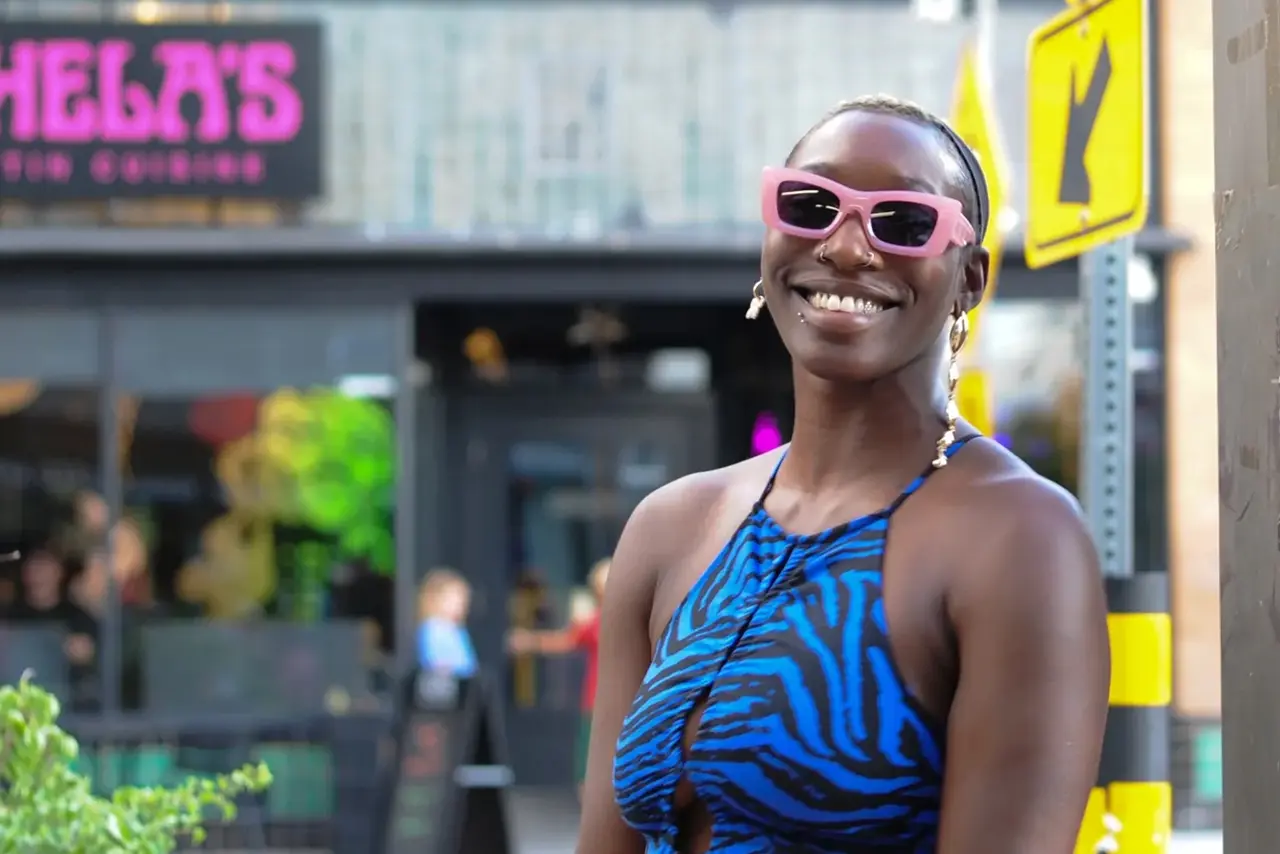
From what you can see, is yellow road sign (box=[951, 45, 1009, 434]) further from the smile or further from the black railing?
the black railing

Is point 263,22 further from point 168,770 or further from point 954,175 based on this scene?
point 954,175

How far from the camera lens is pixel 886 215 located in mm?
1620

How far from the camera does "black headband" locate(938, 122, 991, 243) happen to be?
1693 mm

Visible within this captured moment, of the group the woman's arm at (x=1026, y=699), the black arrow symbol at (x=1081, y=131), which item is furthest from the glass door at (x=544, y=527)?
the woman's arm at (x=1026, y=699)

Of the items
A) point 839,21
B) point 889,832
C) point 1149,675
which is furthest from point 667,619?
point 839,21

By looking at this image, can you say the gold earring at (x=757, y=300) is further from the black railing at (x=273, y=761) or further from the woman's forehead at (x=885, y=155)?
the black railing at (x=273, y=761)

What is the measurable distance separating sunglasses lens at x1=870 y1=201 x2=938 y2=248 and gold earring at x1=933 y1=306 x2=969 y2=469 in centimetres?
12

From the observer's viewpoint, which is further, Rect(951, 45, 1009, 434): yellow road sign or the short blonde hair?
the short blonde hair

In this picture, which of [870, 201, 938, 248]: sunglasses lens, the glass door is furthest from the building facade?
[870, 201, 938, 248]: sunglasses lens

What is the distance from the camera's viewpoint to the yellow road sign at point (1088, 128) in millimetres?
3633

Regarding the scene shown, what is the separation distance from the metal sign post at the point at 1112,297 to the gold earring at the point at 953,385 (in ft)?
5.93

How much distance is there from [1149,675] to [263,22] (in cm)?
810

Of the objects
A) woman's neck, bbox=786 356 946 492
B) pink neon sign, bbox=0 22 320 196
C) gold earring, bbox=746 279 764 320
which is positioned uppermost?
pink neon sign, bbox=0 22 320 196

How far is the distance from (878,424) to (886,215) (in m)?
0.18
